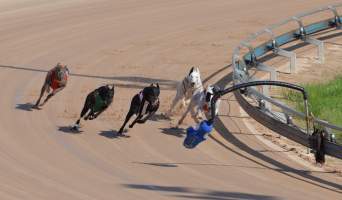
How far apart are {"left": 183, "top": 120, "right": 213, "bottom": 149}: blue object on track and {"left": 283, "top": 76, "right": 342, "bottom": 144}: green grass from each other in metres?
2.85

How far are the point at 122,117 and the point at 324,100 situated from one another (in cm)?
381

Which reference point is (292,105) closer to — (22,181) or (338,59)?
(338,59)

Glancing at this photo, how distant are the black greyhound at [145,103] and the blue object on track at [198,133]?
1.33 meters

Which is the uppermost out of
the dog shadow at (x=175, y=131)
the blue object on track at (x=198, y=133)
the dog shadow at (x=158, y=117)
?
→ the blue object on track at (x=198, y=133)

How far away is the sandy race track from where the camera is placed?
11328 millimetres

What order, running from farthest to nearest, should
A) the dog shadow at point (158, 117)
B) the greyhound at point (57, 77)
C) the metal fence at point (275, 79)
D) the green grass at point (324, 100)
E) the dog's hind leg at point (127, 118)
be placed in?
the green grass at point (324, 100) < the dog shadow at point (158, 117) < the greyhound at point (57, 77) < the dog's hind leg at point (127, 118) < the metal fence at point (275, 79)

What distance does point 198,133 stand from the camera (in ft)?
38.8

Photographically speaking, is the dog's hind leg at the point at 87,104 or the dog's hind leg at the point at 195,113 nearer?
the dog's hind leg at the point at 87,104

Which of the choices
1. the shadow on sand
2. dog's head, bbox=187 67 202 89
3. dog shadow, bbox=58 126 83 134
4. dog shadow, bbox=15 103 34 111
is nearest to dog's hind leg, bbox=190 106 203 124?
dog's head, bbox=187 67 202 89

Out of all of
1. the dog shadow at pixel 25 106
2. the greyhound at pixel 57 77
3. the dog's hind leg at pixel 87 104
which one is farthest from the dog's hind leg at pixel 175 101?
the dog shadow at pixel 25 106

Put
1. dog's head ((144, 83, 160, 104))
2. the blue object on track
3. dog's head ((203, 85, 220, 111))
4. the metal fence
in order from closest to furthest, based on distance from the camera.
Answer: the blue object on track < the metal fence < dog's head ((144, 83, 160, 104)) < dog's head ((203, 85, 220, 111))

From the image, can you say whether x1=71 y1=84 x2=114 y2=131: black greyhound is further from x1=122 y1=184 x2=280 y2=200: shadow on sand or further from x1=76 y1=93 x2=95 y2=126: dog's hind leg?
x1=122 y1=184 x2=280 y2=200: shadow on sand

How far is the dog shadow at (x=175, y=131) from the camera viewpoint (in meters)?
13.6

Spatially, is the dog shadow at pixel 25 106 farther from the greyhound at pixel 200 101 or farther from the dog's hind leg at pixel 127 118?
the greyhound at pixel 200 101
